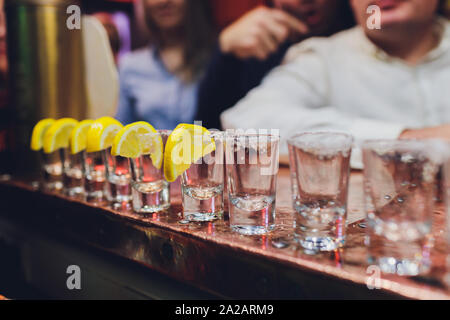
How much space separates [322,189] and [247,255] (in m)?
0.19

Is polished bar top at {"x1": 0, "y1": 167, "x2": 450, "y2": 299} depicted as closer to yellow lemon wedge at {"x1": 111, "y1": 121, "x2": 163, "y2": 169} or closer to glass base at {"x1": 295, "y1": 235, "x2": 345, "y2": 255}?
glass base at {"x1": 295, "y1": 235, "x2": 345, "y2": 255}

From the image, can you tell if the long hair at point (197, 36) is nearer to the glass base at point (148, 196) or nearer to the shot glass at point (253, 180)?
the glass base at point (148, 196)

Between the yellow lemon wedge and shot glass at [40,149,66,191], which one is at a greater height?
the yellow lemon wedge

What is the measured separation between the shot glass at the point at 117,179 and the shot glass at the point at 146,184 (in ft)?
0.36

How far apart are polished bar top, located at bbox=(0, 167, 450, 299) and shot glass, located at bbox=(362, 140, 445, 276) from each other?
3 cm

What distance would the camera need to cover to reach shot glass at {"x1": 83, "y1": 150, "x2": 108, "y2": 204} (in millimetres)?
1312

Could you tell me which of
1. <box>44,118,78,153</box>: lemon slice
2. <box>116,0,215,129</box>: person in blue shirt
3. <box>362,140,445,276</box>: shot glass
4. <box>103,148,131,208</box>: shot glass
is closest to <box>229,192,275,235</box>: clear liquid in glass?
<box>362,140,445,276</box>: shot glass

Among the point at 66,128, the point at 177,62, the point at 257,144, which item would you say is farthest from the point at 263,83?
the point at 257,144

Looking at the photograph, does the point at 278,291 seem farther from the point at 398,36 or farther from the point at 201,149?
the point at 398,36

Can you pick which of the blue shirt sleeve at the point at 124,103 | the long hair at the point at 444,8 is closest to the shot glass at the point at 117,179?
the blue shirt sleeve at the point at 124,103

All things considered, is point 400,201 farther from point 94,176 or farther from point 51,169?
point 51,169

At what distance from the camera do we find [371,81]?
61.9 inches

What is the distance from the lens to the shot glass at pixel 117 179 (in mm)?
1212

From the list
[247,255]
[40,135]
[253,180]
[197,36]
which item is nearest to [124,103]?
[197,36]
